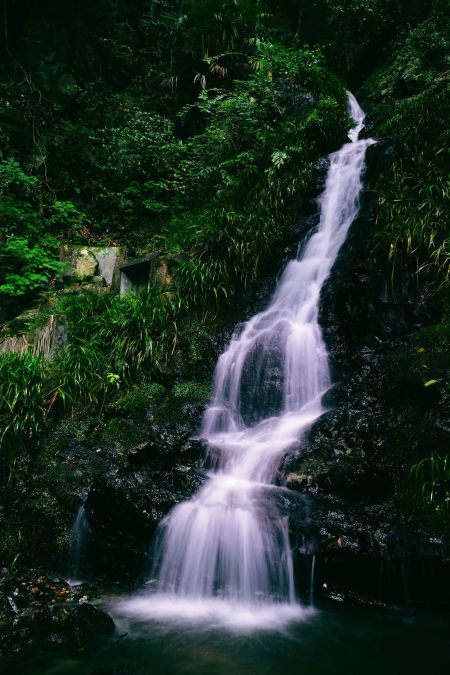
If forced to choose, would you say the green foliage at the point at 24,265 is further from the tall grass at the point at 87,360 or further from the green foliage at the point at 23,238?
the tall grass at the point at 87,360

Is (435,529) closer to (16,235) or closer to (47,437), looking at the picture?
(47,437)

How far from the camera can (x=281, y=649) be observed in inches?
118

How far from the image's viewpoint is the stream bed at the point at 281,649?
2.76 meters

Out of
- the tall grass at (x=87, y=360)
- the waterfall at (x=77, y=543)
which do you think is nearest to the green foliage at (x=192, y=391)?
the tall grass at (x=87, y=360)

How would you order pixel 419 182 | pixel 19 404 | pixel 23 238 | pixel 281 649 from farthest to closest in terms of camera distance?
pixel 23 238, pixel 419 182, pixel 19 404, pixel 281 649

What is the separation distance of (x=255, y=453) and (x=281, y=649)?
2049 mm

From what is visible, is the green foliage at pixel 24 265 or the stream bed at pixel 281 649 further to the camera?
the green foliage at pixel 24 265

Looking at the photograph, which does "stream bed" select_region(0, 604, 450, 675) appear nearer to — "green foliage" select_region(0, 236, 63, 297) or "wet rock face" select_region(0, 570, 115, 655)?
"wet rock face" select_region(0, 570, 115, 655)

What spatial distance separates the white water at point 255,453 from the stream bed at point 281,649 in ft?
0.88

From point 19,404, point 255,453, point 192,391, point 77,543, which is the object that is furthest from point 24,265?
point 255,453

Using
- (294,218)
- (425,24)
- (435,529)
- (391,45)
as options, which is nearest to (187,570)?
(435,529)

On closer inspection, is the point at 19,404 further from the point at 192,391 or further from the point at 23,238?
the point at 23,238

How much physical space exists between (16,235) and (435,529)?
9.25m

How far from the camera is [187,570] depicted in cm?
394
